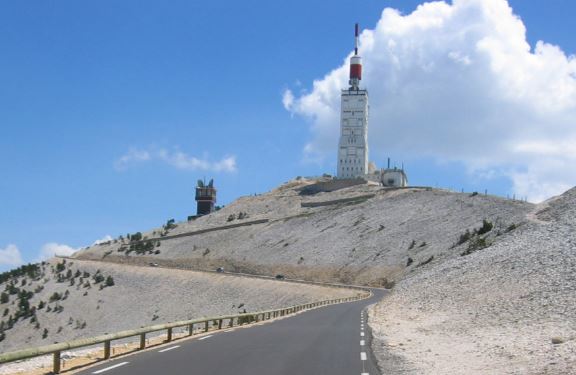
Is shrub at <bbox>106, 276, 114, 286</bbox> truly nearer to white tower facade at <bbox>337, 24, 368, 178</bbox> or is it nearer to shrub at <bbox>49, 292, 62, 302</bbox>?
shrub at <bbox>49, 292, 62, 302</bbox>

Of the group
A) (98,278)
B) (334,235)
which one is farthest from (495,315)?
(98,278)

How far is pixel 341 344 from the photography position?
19.9 meters

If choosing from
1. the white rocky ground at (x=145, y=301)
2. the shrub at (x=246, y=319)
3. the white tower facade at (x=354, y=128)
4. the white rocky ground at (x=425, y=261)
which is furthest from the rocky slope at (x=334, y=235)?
the shrub at (x=246, y=319)

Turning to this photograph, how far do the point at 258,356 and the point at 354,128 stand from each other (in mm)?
153765

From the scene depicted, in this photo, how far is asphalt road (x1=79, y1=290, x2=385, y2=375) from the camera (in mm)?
14062

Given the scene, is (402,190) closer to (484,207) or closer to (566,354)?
(484,207)

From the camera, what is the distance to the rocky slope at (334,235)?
8606 cm

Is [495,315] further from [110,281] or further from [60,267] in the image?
[60,267]

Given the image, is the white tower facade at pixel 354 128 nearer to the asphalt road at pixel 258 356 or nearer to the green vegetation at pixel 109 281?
the green vegetation at pixel 109 281

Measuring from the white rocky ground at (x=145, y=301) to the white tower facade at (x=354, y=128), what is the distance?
250ft

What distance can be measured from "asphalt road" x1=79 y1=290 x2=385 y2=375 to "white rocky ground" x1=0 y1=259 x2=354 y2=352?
45.2 meters

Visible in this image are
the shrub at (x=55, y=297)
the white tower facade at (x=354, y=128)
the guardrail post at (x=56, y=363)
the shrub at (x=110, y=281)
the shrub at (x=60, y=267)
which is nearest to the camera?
the guardrail post at (x=56, y=363)

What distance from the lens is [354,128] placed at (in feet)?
552

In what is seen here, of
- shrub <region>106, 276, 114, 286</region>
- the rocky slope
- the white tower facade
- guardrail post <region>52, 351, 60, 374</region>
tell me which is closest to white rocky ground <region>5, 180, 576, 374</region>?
the rocky slope
